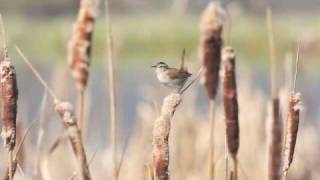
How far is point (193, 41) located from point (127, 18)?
3.42 metres

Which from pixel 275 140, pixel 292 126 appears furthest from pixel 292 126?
pixel 275 140

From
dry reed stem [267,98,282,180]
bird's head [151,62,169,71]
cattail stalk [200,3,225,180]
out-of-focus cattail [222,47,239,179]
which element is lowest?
dry reed stem [267,98,282,180]

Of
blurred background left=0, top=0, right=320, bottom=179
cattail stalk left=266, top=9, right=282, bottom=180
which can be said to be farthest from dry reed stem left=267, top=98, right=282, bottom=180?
blurred background left=0, top=0, right=320, bottom=179

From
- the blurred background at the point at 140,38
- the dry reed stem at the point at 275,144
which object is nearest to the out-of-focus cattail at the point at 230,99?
the dry reed stem at the point at 275,144

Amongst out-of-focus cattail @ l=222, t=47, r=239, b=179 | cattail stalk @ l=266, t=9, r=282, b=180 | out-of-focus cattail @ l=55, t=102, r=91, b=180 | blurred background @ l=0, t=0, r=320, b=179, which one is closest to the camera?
out-of-focus cattail @ l=55, t=102, r=91, b=180

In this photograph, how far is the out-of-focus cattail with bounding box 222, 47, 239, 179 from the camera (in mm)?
981

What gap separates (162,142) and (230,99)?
11 centimetres

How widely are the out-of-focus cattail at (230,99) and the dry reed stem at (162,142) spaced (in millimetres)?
71

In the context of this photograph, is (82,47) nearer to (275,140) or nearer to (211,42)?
(211,42)

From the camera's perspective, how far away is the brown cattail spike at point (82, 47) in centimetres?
89

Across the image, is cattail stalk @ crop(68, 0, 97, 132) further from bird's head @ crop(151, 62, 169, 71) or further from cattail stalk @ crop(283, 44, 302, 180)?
cattail stalk @ crop(283, 44, 302, 180)

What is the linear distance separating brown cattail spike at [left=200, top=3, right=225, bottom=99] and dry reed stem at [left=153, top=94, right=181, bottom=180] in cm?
5

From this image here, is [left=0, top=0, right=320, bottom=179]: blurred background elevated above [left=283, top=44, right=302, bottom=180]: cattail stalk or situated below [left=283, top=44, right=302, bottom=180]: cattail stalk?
above

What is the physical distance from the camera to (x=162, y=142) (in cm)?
93
